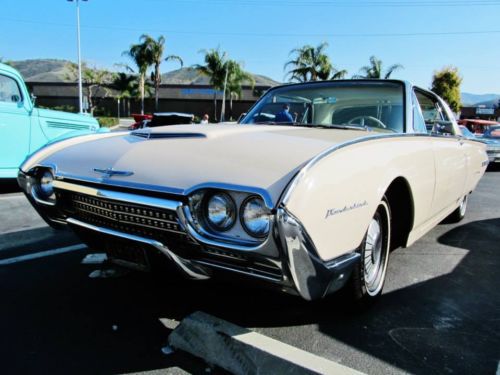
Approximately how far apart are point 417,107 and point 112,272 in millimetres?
2725

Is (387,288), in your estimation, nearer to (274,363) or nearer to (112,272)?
(274,363)

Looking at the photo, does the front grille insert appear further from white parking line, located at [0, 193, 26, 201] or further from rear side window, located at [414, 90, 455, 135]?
white parking line, located at [0, 193, 26, 201]

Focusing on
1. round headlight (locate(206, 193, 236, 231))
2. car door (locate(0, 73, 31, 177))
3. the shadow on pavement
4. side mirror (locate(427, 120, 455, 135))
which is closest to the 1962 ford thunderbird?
round headlight (locate(206, 193, 236, 231))

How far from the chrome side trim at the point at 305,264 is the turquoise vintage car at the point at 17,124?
18.0ft

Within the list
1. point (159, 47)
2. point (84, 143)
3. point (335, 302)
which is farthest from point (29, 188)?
point (159, 47)

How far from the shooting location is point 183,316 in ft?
8.33

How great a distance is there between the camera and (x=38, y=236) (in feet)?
13.6

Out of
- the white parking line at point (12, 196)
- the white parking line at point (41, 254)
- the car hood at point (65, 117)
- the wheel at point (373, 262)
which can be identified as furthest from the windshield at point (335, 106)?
the car hood at point (65, 117)

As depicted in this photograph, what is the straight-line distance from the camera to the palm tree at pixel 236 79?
38.6 m

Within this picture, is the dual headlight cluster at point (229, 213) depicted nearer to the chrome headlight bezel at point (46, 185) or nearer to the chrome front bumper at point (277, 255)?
the chrome front bumper at point (277, 255)

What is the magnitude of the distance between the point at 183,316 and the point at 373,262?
1223 mm

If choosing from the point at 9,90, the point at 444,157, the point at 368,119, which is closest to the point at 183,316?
the point at 368,119

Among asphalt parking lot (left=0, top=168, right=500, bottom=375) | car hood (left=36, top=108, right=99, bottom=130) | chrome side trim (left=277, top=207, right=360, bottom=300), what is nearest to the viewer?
chrome side trim (left=277, top=207, right=360, bottom=300)

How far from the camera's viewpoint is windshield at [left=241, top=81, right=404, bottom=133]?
3309mm
